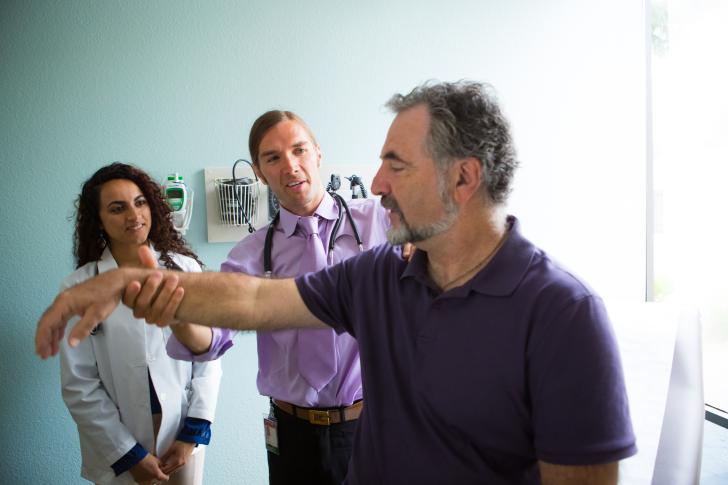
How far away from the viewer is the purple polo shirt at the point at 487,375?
864 mm

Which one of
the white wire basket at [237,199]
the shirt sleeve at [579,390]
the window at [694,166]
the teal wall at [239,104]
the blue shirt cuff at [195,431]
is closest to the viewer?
the shirt sleeve at [579,390]

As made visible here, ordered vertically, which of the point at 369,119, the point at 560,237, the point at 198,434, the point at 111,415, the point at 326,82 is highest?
the point at 326,82

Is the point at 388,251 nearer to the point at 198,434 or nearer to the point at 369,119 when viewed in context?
the point at 198,434

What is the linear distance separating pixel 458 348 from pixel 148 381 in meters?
1.24

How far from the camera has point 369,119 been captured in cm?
246

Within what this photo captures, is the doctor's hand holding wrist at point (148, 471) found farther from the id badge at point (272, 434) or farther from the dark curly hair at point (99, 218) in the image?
the dark curly hair at point (99, 218)

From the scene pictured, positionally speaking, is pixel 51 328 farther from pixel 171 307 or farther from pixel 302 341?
pixel 302 341

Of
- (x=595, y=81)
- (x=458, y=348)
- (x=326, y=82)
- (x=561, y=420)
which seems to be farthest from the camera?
(x=595, y=81)

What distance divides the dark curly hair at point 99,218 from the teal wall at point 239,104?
24 cm

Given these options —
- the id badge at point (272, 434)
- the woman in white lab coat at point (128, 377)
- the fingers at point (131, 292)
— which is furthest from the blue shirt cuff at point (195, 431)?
the fingers at point (131, 292)

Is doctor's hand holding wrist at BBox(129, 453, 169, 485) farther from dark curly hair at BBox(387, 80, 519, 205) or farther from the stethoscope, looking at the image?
dark curly hair at BBox(387, 80, 519, 205)

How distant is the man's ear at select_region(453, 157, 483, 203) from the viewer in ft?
3.63

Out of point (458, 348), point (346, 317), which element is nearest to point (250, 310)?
point (346, 317)

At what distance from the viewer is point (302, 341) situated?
4.99 feet
